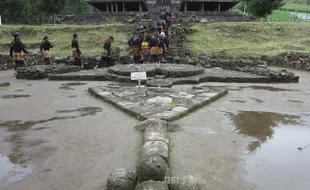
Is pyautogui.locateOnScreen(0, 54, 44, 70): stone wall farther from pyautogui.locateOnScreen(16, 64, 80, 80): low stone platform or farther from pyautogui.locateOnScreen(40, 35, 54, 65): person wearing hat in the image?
pyautogui.locateOnScreen(16, 64, 80, 80): low stone platform

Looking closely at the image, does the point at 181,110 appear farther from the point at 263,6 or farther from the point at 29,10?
the point at 29,10

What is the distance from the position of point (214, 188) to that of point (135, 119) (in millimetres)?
2786

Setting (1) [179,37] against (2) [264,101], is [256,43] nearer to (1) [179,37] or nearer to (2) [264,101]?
(1) [179,37]

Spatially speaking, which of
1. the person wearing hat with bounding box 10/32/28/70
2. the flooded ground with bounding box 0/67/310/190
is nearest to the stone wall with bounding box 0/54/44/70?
the person wearing hat with bounding box 10/32/28/70

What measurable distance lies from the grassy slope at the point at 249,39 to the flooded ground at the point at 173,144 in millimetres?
8743

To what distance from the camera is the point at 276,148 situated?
4.36 meters

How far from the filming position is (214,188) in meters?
3.24

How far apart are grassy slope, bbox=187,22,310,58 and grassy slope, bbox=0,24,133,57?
176 inches

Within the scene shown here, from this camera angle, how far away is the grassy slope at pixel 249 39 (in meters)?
15.8

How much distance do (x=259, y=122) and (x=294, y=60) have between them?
9838 mm

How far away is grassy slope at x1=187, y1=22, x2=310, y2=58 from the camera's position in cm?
1576

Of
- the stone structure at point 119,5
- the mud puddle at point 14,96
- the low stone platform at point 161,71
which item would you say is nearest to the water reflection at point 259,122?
the low stone platform at point 161,71

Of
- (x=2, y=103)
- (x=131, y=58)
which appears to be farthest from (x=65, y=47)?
(x=2, y=103)

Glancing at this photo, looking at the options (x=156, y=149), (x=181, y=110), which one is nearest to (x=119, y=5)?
(x=181, y=110)
